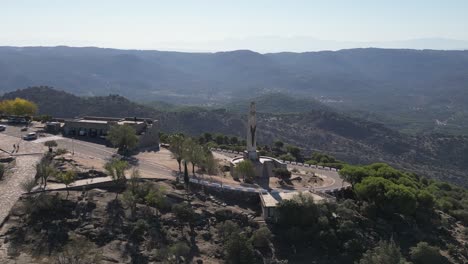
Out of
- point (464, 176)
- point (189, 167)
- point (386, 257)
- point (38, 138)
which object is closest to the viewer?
point (386, 257)

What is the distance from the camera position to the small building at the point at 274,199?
162 feet

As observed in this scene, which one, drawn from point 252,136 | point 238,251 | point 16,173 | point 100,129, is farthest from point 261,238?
point 100,129

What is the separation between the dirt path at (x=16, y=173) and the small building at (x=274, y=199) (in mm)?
25447

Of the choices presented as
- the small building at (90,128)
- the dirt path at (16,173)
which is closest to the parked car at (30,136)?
the dirt path at (16,173)

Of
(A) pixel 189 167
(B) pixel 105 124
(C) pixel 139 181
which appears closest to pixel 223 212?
(C) pixel 139 181

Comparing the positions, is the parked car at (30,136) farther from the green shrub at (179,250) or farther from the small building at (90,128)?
the green shrub at (179,250)

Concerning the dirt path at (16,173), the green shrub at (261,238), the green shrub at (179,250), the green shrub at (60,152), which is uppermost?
the green shrub at (60,152)

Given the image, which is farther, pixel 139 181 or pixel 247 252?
pixel 139 181

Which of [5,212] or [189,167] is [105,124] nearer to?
[189,167]

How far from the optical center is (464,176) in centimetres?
16762

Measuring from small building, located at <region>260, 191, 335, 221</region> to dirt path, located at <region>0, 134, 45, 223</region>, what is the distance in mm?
25447

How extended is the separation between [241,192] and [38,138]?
37.1m

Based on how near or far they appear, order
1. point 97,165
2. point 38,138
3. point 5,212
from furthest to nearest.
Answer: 1. point 38,138
2. point 97,165
3. point 5,212

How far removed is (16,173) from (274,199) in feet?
98.0
